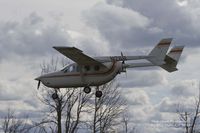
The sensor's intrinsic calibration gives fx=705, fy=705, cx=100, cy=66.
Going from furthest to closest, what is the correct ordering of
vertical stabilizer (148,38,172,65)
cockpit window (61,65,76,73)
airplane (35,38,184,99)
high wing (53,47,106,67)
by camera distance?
cockpit window (61,65,76,73), vertical stabilizer (148,38,172,65), airplane (35,38,184,99), high wing (53,47,106,67)

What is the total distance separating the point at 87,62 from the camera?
46938 mm

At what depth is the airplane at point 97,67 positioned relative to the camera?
154ft

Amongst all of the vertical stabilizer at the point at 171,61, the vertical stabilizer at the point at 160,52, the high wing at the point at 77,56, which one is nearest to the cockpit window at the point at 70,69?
the high wing at the point at 77,56

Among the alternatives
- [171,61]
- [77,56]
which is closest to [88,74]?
[77,56]

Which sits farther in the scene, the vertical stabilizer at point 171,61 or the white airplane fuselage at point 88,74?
the vertical stabilizer at point 171,61

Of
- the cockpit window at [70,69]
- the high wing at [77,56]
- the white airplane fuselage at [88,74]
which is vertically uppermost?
the high wing at [77,56]

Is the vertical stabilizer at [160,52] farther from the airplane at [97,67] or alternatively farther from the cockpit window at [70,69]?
the cockpit window at [70,69]

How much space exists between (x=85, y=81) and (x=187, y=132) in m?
20.3

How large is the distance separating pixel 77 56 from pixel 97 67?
1.74 m

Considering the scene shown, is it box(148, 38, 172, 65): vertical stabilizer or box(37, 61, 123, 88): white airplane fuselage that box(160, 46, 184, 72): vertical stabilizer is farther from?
box(37, 61, 123, 88): white airplane fuselage

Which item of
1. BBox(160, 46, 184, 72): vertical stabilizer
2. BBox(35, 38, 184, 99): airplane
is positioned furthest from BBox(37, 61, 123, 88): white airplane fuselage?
BBox(160, 46, 184, 72): vertical stabilizer

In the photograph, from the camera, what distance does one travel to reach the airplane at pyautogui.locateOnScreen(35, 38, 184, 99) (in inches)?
1850

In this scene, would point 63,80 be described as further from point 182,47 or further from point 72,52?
point 182,47

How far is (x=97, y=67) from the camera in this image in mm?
47281
